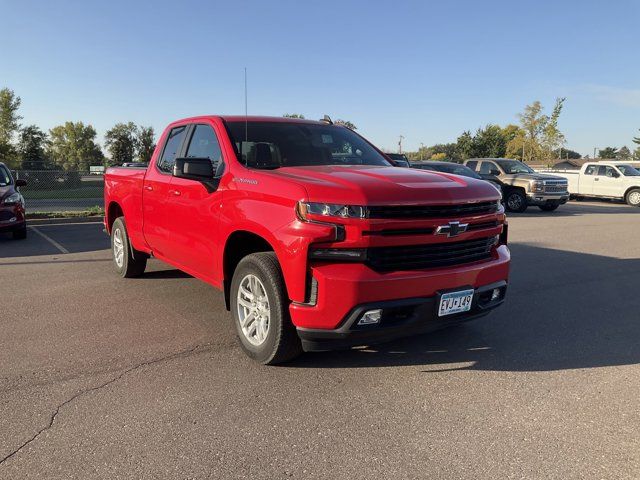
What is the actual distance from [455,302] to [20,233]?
9.66 m

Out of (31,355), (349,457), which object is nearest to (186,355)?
(31,355)

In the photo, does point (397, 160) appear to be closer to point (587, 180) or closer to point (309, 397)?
point (309, 397)

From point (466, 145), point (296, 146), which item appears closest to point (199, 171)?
point (296, 146)

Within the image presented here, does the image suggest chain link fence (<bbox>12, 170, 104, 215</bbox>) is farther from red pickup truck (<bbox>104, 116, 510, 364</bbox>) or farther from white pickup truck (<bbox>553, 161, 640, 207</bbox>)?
white pickup truck (<bbox>553, 161, 640, 207</bbox>)

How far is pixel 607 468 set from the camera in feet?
8.63

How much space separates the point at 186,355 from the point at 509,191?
16.7 m

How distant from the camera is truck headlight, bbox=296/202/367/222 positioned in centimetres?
333

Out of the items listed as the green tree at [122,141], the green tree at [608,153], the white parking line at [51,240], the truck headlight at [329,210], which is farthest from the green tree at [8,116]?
the green tree at [608,153]

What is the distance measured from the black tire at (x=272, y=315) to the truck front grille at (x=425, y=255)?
26.7 inches

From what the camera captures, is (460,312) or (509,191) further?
(509,191)

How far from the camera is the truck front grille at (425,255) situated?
11.2 feet

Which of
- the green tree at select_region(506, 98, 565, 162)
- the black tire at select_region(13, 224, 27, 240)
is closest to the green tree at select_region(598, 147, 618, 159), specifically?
the green tree at select_region(506, 98, 565, 162)

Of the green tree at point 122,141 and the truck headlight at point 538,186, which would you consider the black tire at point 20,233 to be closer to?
the truck headlight at point 538,186

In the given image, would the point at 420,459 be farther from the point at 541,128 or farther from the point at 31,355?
the point at 541,128
